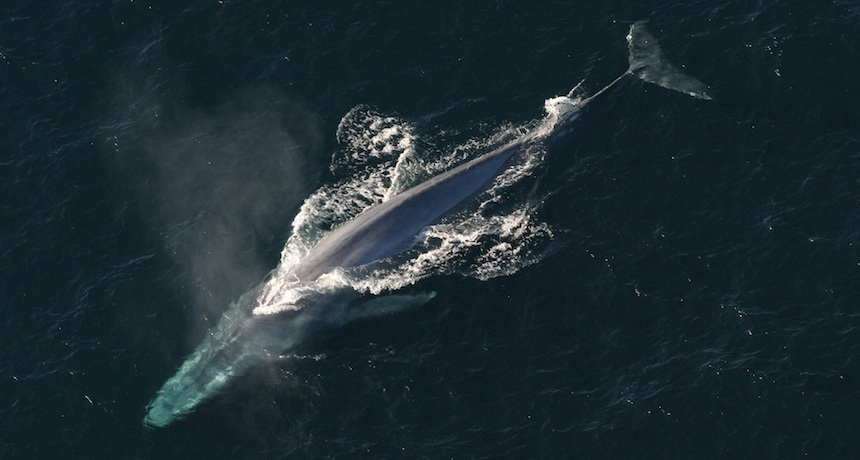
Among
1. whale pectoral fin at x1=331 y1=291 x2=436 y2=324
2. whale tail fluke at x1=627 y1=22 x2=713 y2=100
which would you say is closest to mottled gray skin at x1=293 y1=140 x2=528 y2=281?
whale pectoral fin at x1=331 y1=291 x2=436 y2=324

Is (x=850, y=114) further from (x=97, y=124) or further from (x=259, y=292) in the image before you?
(x=97, y=124)

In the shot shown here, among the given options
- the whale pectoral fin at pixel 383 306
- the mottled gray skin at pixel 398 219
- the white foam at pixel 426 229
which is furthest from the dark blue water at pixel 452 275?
the mottled gray skin at pixel 398 219

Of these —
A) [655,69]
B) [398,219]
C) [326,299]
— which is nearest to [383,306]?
[326,299]

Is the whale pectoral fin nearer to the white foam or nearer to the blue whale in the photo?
the blue whale

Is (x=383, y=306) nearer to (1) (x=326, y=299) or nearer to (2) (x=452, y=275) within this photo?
(1) (x=326, y=299)

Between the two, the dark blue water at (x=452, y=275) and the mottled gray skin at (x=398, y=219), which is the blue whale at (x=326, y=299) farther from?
the dark blue water at (x=452, y=275)

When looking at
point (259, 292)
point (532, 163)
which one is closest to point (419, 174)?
point (532, 163)

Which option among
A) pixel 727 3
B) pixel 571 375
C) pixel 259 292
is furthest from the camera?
pixel 727 3
